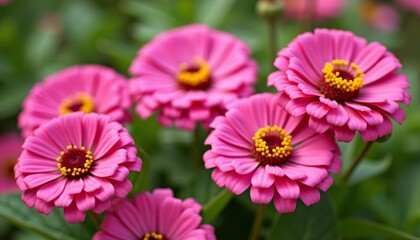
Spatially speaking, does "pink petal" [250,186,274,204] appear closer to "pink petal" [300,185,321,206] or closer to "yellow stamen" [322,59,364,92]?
"pink petal" [300,185,321,206]

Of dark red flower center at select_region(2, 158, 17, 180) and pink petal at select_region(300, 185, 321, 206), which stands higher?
pink petal at select_region(300, 185, 321, 206)

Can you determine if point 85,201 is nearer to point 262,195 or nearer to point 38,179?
point 38,179

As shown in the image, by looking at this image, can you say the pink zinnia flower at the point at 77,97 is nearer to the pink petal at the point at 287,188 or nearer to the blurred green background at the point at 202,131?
the blurred green background at the point at 202,131

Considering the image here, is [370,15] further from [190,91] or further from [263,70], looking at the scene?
[190,91]

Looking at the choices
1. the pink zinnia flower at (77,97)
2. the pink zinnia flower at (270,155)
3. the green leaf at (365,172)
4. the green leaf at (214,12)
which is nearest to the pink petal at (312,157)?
the pink zinnia flower at (270,155)

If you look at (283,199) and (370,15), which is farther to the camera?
(370,15)

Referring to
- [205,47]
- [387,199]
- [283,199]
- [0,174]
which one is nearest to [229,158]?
[283,199]

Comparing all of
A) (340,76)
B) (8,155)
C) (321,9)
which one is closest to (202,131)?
(340,76)

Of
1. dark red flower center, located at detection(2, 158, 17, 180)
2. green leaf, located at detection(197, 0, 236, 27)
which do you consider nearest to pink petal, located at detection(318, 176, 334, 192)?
green leaf, located at detection(197, 0, 236, 27)
